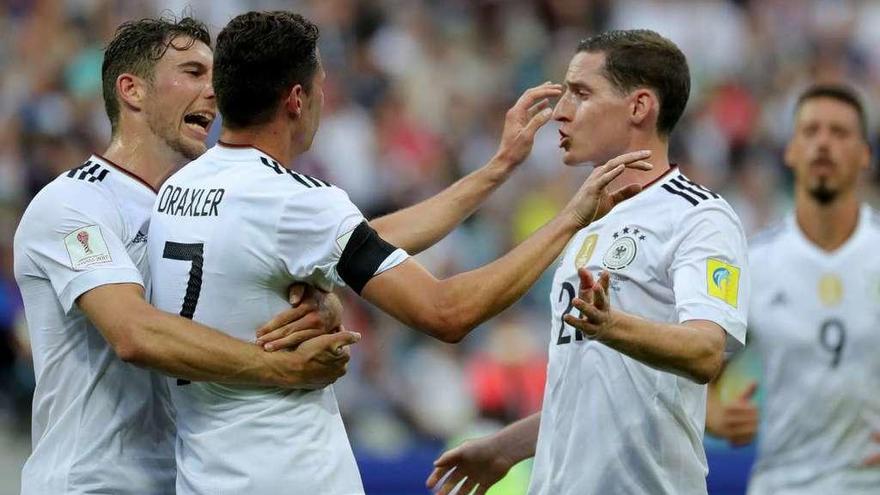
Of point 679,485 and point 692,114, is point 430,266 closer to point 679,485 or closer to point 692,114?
point 692,114

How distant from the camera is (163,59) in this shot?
17.1 ft

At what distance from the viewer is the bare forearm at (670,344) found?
→ 450cm

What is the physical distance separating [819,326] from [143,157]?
3.46 meters

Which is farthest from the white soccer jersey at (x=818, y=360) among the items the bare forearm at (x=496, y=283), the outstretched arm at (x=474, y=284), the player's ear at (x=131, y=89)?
the player's ear at (x=131, y=89)

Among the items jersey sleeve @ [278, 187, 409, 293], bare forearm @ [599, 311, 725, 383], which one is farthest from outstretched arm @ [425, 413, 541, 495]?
jersey sleeve @ [278, 187, 409, 293]

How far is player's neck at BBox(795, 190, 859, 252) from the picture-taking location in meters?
7.28

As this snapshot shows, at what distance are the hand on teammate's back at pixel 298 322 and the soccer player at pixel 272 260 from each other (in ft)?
0.15

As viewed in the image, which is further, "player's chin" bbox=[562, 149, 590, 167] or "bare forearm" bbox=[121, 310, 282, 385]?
"player's chin" bbox=[562, 149, 590, 167]

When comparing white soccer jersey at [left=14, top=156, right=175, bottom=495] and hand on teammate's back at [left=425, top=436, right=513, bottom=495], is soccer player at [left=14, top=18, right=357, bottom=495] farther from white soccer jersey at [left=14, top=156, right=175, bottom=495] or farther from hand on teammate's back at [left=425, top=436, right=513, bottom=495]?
hand on teammate's back at [left=425, top=436, right=513, bottom=495]

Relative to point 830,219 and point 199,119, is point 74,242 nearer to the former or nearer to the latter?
point 199,119

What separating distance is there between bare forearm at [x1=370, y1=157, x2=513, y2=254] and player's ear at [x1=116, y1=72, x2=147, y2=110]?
3.27ft

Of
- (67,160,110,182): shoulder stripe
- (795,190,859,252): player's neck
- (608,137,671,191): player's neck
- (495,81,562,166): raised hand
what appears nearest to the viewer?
(67,160,110,182): shoulder stripe

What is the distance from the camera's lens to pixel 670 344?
456 cm

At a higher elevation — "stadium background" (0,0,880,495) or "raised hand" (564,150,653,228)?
"raised hand" (564,150,653,228)
